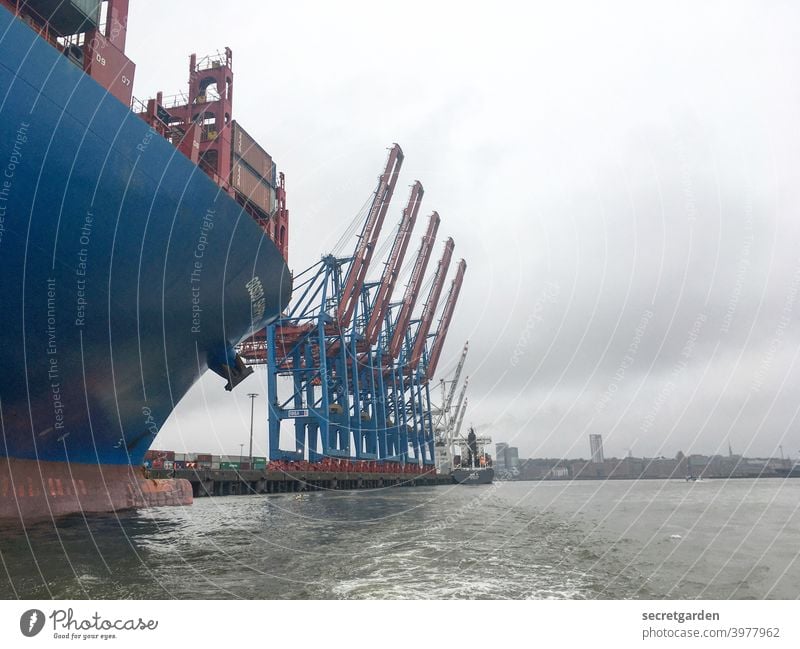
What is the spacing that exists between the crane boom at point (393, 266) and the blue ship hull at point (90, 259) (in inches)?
1300

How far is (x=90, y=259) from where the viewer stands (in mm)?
11203

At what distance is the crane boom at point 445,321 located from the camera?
7125cm

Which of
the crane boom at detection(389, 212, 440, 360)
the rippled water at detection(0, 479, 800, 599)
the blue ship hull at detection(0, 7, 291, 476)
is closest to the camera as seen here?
the rippled water at detection(0, 479, 800, 599)

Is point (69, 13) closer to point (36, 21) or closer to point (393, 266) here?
point (36, 21)

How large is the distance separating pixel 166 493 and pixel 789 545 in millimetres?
18446

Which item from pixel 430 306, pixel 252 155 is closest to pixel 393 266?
pixel 430 306

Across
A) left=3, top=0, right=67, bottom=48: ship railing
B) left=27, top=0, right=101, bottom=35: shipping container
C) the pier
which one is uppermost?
left=27, top=0, right=101, bottom=35: shipping container

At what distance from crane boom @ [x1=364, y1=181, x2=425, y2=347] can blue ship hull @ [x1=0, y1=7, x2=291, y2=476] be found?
33025 millimetres

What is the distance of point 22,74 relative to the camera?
900cm

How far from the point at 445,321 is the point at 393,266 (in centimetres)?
2201

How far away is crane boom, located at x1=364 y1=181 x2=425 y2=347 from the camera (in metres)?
50.2

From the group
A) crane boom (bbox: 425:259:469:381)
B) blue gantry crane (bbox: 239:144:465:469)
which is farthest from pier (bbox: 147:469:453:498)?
crane boom (bbox: 425:259:469:381)

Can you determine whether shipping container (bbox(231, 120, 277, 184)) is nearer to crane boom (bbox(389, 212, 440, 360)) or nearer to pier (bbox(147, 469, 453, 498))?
pier (bbox(147, 469, 453, 498))
